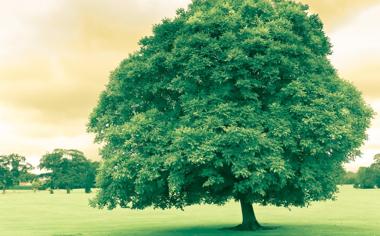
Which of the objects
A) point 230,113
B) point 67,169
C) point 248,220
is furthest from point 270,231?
point 67,169

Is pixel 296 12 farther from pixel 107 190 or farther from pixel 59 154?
pixel 59 154

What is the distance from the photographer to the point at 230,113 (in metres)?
32.2

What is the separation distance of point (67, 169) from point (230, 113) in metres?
166

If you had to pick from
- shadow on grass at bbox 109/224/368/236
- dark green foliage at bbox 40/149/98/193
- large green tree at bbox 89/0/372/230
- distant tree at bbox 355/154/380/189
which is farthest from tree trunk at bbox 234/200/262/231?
distant tree at bbox 355/154/380/189

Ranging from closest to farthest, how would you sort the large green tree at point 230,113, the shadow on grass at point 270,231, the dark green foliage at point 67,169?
the large green tree at point 230,113
the shadow on grass at point 270,231
the dark green foliage at point 67,169

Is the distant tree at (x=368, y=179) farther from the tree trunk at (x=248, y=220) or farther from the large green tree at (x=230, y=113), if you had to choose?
the large green tree at (x=230, y=113)

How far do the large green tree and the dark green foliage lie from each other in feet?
501

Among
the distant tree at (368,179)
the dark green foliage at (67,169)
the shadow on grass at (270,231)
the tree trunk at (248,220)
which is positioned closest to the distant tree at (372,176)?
the distant tree at (368,179)

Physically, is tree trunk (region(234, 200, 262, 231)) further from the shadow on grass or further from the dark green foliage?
the dark green foliage

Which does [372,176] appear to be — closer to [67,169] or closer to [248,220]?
[67,169]

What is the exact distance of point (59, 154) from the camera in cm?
19188

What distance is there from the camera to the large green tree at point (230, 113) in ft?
103

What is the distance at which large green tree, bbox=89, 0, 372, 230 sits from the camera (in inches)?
1241

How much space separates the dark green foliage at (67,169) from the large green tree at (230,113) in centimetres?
15260
